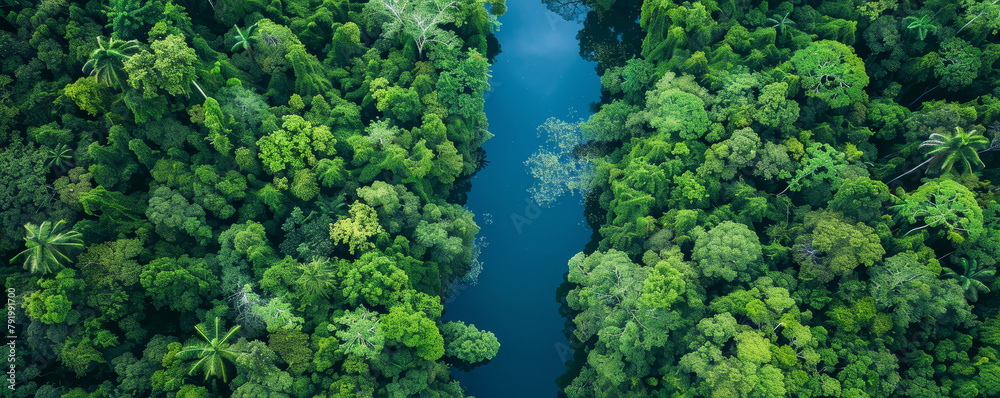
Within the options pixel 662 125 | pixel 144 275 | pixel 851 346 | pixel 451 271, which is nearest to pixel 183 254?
pixel 144 275

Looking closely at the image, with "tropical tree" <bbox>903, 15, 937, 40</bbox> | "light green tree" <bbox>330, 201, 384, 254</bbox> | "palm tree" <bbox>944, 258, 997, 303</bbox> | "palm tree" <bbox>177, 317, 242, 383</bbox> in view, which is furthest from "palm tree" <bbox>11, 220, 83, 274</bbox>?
"tropical tree" <bbox>903, 15, 937, 40</bbox>

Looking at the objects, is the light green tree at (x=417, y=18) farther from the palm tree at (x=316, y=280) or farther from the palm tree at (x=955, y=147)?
the palm tree at (x=955, y=147)

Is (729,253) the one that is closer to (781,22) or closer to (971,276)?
(971,276)

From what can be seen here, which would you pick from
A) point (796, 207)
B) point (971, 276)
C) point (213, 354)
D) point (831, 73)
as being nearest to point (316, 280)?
point (213, 354)

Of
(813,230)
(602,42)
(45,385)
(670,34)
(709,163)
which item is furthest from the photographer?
(602,42)

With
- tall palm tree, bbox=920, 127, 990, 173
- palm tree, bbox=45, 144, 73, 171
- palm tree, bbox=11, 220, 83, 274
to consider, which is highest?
tall palm tree, bbox=920, 127, 990, 173

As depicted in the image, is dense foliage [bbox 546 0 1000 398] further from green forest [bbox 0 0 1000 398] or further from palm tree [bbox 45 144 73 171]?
palm tree [bbox 45 144 73 171]

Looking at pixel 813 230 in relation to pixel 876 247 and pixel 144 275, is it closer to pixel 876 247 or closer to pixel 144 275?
pixel 876 247
